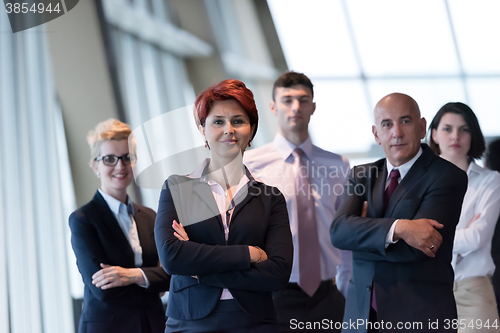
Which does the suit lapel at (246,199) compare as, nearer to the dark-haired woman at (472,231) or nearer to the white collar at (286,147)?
the white collar at (286,147)

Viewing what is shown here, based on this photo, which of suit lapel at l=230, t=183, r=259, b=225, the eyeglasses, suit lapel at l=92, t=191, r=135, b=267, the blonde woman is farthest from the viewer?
the eyeglasses

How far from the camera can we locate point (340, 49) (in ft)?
13.0

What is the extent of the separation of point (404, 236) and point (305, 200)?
1.16 meters

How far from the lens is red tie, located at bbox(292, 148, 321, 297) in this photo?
326 centimetres

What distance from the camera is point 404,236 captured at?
229 centimetres

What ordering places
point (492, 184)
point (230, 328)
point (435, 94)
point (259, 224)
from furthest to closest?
point (435, 94), point (492, 184), point (259, 224), point (230, 328)

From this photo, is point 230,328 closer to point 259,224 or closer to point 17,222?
point 259,224

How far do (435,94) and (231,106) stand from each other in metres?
2.39

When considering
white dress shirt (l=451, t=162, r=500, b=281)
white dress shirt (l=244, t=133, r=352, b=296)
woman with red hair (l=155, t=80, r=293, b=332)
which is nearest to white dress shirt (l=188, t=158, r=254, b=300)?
woman with red hair (l=155, t=80, r=293, b=332)

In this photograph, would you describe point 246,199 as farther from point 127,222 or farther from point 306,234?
point 306,234

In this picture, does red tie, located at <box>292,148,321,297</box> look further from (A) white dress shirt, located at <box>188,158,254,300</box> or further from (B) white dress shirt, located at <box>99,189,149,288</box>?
(A) white dress shirt, located at <box>188,158,254,300</box>

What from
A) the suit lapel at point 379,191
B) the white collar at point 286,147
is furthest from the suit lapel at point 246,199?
the white collar at point 286,147

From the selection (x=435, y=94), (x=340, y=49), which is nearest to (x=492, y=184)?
(x=435, y=94)

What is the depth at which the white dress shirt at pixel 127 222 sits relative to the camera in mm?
2812
